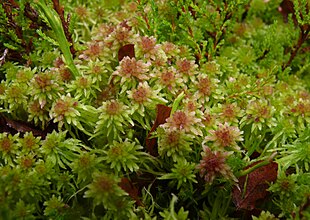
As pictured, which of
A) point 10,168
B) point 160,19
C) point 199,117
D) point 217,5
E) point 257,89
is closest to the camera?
point 10,168

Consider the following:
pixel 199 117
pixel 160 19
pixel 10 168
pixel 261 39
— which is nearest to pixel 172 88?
pixel 199 117

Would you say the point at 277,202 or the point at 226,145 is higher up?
the point at 226,145

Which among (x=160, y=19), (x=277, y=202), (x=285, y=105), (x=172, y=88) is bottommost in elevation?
(x=277, y=202)

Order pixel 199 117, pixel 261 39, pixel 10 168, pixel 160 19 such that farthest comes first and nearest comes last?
pixel 261 39 < pixel 160 19 < pixel 199 117 < pixel 10 168

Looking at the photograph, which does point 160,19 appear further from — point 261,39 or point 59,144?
point 59,144

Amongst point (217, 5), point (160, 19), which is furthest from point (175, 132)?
point (217, 5)

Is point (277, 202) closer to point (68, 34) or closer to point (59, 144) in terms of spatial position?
point (59, 144)

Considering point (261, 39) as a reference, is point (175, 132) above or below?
below

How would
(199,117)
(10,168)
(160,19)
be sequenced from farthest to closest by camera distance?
(160,19) < (199,117) < (10,168)

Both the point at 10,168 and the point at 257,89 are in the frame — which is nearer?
the point at 10,168
